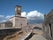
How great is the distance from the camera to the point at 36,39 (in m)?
8.69

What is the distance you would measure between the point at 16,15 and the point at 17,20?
919 millimetres

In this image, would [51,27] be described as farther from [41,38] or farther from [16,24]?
[16,24]

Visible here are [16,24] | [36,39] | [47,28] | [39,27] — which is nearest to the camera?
[36,39]

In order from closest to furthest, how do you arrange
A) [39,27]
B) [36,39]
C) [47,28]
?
[36,39]
[47,28]
[39,27]

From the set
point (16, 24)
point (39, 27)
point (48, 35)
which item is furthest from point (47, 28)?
point (16, 24)

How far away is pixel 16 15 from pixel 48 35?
15.8 metres

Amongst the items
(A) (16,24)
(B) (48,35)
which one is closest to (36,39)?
(B) (48,35)

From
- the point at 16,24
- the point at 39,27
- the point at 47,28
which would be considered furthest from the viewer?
the point at 16,24

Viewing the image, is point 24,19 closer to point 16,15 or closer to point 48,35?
point 16,15

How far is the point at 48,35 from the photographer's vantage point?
29.2ft

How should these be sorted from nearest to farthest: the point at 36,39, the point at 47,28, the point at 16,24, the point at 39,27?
1. the point at 36,39
2. the point at 47,28
3. the point at 39,27
4. the point at 16,24

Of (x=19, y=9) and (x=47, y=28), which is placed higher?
(x=19, y=9)

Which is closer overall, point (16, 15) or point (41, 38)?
point (41, 38)

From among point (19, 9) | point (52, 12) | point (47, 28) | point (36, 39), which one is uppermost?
point (19, 9)
